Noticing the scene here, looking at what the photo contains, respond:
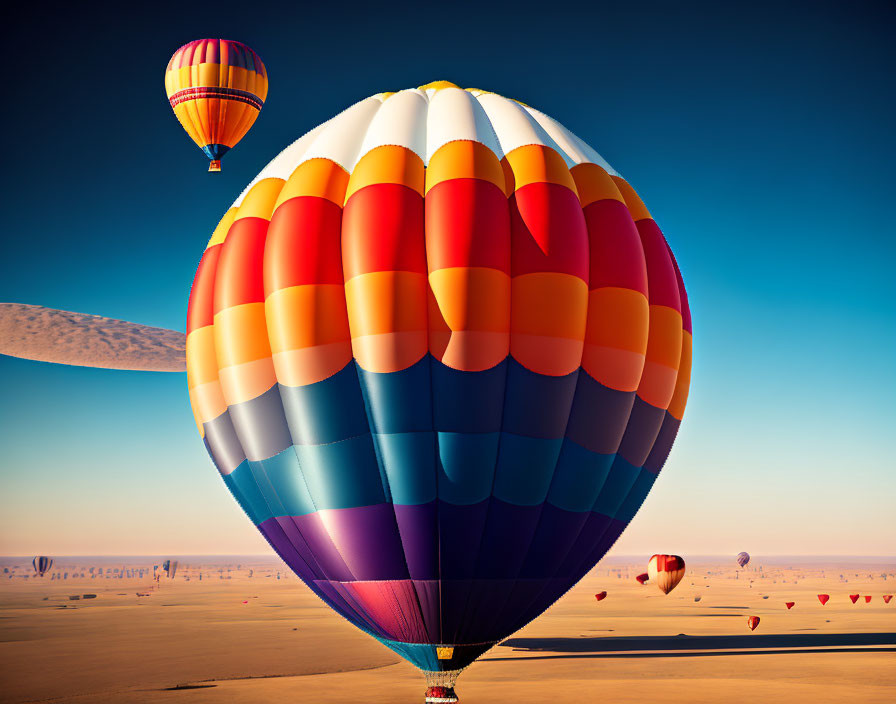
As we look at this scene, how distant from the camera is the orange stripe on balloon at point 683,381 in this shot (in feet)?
41.3

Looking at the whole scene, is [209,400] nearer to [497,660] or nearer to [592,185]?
[592,185]

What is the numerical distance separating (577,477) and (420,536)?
85.6 inches

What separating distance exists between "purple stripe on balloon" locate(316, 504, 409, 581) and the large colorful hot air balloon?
0.09 feet

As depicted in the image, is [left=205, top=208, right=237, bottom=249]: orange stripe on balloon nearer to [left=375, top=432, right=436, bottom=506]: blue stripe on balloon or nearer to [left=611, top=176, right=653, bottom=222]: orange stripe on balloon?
[left=375, top=432, right=436, bottom=506]: blue stripe on balloon

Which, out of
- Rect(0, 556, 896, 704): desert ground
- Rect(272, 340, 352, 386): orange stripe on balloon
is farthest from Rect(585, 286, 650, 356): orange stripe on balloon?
Rect(0, 556, 896, 704): desert ground

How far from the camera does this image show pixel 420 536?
10.2 m

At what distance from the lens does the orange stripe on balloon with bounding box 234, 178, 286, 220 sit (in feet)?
37.7

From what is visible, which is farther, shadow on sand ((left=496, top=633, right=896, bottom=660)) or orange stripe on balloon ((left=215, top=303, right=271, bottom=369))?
shadow on sand ((left=496, top=633, right=896, bottom=660))

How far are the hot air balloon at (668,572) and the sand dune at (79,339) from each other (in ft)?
136

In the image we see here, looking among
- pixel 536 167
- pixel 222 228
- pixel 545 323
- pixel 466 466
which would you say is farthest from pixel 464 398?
pixel 222 228

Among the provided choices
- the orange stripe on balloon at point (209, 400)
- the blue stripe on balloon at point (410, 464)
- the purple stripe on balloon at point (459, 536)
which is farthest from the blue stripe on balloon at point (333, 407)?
the orange stripe on balloon at point (209, 400)

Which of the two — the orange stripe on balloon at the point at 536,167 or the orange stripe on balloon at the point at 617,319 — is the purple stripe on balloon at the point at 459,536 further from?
the orange stripe on balloon at the point at 536,167

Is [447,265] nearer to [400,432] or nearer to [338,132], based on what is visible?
[400,432]

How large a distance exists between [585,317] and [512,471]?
2.15 m
